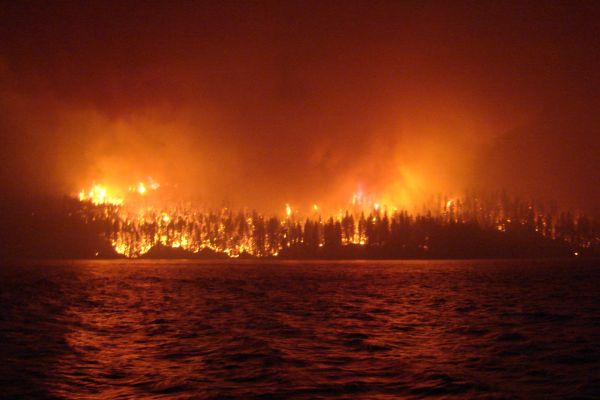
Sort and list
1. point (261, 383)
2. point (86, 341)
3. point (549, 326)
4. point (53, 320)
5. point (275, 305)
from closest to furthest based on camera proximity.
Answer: point (261, 383) → point (86, 341) → point (549, 326) → point (53, 320) → point (275, 305)

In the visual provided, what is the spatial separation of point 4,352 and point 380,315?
35.1 metres

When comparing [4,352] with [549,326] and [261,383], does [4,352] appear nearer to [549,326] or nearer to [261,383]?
[261,383]

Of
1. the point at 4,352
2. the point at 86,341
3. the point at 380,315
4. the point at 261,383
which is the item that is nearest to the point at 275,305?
the point at 380,315

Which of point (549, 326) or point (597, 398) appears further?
point (549, 326)

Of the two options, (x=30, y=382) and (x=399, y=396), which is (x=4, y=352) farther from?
(x=399, y=396)

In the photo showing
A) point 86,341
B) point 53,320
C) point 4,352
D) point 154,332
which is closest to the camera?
point 4,352

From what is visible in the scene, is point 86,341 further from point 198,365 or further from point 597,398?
point 597,398

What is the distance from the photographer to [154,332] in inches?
1698

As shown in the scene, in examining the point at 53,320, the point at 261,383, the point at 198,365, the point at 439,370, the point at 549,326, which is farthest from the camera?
the point at 53,320

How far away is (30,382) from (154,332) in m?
17.6

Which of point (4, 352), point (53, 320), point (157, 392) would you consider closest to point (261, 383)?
point (157, 392)

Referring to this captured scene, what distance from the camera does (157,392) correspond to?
23.4 m

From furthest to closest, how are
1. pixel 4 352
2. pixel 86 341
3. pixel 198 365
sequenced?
pixel 86 341
pixel 4 352
pixel 198 365

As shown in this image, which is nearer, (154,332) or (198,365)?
(198,365)
